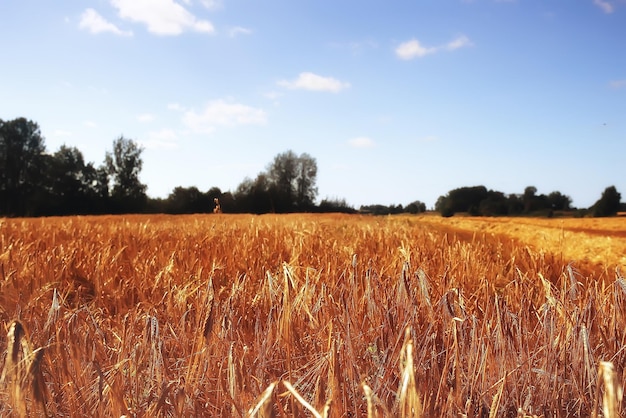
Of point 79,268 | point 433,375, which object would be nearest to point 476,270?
point 433,375

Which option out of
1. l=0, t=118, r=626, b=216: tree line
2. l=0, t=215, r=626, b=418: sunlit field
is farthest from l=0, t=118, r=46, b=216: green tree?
l=0, t=215, r=626, b=418: sunlit field

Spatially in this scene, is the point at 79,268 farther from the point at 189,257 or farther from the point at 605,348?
the point at 605,348

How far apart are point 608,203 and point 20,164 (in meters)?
42.1

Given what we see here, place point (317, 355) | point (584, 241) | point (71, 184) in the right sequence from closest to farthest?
point (317, 355) < point (584, 241) < point (71, 184)

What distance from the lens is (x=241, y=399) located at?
1219 millimetres

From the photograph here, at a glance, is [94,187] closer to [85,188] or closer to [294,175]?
[85,188]

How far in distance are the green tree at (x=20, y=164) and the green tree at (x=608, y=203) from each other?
3627cm

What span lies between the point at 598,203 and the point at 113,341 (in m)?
12.3

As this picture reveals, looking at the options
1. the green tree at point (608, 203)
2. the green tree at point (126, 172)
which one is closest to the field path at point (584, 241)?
the green tree at point (608, 203)

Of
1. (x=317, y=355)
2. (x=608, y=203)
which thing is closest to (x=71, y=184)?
A: (x=608, y=203)

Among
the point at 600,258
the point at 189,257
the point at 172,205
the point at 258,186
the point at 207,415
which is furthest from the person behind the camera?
the point at 258,186

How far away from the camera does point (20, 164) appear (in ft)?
128

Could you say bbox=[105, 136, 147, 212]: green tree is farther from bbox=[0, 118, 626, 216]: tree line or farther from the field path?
the field path

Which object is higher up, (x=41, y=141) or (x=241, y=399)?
Result: (x=41, y=141)
